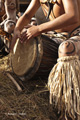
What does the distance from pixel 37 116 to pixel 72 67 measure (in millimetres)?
557

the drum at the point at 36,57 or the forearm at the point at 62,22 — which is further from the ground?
the forearm at the point at 62,22

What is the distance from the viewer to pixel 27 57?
2.00m

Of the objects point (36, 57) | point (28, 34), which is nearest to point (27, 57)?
point (36, 57)

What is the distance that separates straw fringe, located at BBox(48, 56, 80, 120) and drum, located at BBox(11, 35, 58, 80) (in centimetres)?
48

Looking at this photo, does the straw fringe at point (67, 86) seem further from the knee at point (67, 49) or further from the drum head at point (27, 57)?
the drum head at point (27, 57)

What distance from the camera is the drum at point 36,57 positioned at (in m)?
1.88

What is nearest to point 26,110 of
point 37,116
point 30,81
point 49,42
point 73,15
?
point 37,116

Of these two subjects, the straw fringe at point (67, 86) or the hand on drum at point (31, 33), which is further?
the hand on drum at point (31, 33)

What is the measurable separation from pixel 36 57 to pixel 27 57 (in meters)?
0.17

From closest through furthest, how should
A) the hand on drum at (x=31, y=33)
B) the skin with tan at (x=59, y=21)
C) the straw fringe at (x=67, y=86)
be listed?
the straw fringe at (x=67, y=86) → the skin with tan at (x=59, y=21) → the hand on drum at (x=31, y=33)

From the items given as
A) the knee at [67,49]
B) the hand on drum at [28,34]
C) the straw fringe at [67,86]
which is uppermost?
the hand on drum at [28,34]

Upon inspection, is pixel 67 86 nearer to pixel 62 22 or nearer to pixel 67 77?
pixel 67 77

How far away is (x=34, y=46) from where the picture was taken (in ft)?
6.22

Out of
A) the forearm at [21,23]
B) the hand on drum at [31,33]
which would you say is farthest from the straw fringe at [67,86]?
the forearm at [21,23]
